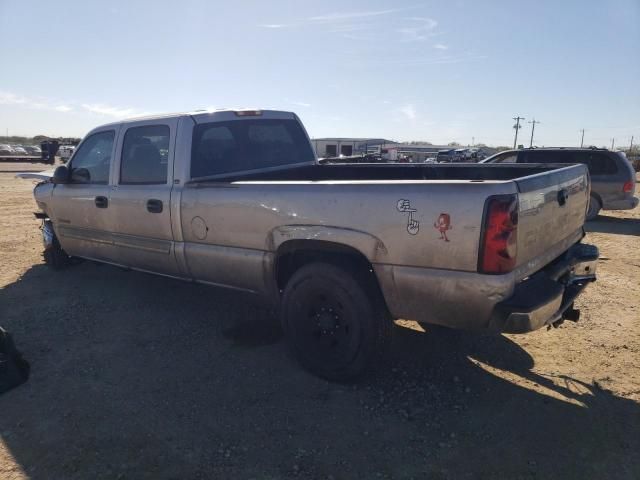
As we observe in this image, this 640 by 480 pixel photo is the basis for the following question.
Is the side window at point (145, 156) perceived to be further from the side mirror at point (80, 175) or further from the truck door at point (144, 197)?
the side mirror at point (80, 175)

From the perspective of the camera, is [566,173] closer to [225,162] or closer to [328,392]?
[328,392]

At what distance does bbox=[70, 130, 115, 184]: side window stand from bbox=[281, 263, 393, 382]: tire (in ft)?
9.02

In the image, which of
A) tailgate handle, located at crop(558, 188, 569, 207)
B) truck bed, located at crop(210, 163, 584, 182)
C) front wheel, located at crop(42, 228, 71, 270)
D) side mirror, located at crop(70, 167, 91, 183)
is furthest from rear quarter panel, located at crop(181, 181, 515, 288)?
front wheel, located at crop(42, 228, 71, 270)

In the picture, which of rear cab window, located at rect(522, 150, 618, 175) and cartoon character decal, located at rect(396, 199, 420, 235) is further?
rear cab window, located at rect(522, 150, 618, 175)

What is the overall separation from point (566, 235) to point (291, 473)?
8.26ft

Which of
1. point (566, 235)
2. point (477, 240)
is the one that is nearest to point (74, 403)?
point (477, 240)

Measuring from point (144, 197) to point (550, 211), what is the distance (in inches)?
135

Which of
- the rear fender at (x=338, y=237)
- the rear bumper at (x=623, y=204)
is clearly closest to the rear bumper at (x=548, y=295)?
the rear fender at (x=338, y=237)

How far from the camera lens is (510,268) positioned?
258 centimetres

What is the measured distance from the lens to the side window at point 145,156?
14.0 ft

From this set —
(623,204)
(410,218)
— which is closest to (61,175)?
(410,218)

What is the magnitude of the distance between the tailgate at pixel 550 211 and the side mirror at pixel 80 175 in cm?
448

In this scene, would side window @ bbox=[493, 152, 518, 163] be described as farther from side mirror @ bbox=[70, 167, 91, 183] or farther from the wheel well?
side mirror @ bbox=[70, 167, 91, 183]

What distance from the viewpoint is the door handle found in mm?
4129
